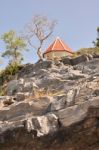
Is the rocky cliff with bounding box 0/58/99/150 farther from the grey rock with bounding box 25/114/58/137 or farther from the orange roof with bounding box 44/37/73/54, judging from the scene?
the orange roof with bounding box 44/37/73/54

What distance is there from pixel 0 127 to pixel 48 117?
2.39 metres

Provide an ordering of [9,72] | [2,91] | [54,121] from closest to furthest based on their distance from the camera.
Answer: [54,121]
[2,91]
[9,72]

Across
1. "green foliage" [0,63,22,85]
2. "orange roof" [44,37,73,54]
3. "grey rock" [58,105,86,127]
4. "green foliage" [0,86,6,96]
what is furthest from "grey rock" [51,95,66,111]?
"orange roof" [44,37,73,54]

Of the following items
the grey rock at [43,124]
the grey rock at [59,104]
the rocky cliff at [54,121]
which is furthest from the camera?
the grey rock at [59,104]

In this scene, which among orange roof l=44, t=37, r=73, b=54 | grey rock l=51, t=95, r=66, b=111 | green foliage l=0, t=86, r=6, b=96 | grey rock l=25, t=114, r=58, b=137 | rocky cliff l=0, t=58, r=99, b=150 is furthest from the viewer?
orange roof l=44, t=37, r=73, b=54

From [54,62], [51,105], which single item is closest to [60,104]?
[51,105]

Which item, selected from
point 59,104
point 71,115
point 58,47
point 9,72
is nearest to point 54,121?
point 71,115

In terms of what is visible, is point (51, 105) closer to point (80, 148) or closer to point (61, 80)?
point (80, 148)

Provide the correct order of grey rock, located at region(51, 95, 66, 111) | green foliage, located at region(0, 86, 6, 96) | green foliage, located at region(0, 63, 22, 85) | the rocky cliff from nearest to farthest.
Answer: the rocky cliff
grey rock, located at region(51, 95, 66, 111)
green foliage, located at region(0, 86, 6, 96)
green foliage, located at region(0, 63, 22, 85)

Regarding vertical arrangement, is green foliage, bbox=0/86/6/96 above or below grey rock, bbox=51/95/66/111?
above

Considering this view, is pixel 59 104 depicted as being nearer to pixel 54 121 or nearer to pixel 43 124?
pixel 54 121

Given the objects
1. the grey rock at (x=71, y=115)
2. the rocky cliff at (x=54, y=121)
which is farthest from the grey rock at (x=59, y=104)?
the grey rock at (x=71, y=115)

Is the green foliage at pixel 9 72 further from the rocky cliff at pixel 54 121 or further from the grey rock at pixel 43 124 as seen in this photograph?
the grey rock at pixel 43 124

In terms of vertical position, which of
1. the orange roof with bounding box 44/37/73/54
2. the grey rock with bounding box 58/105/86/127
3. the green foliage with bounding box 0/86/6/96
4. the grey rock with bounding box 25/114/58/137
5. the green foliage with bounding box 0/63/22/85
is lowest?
the grey rock with bounding box 25/114/58/137
